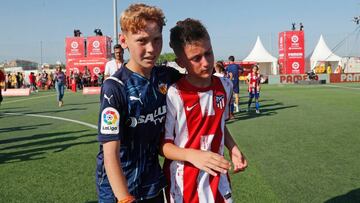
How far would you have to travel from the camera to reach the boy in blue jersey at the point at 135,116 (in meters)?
1.95

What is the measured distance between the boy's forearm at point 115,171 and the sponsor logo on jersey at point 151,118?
187mm

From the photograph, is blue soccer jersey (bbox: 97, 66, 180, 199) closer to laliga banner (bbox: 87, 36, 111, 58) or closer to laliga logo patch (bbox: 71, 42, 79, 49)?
laliga banner (bbox: 87, 36, 111, 58)

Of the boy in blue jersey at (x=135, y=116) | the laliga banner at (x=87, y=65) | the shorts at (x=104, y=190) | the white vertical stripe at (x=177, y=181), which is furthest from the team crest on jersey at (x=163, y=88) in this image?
the laliga banner at (x=87, y=65)

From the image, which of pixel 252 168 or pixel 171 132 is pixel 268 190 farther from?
pixel 171 132

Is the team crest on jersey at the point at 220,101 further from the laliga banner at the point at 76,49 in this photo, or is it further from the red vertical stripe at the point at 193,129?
the laliga banner at the point at 76,49

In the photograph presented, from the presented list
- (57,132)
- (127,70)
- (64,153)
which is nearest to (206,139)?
(127,70)

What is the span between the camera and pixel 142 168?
2.23 meters

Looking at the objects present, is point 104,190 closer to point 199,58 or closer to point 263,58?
point 199,58

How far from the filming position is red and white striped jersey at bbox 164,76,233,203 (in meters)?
2.28

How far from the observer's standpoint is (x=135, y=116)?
82.3 inches

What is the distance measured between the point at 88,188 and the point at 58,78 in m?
14.1

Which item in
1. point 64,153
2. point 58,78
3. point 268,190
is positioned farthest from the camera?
point 58,78

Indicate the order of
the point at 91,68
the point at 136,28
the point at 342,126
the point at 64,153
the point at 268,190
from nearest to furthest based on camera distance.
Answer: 1. the point at 136,28
2. the point at 268,190
3. the point at 64,153
4. the point at 342,126
5. the point at 91,68

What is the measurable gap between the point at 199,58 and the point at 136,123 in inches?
19.9
